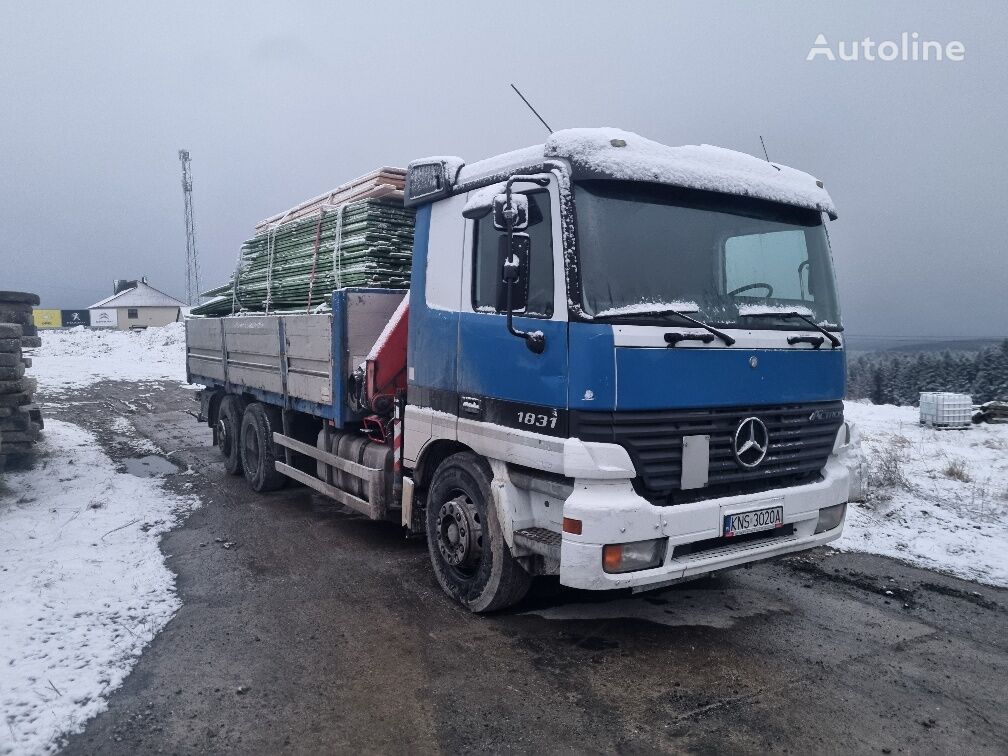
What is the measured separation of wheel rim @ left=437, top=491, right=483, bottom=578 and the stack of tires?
6173 mm

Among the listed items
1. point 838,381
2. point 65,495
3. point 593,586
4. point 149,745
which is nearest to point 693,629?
point 593,586

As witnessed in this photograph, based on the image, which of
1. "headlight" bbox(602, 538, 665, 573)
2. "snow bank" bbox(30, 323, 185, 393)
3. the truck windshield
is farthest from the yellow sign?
"headlight" bbox(602, 538, 665, 573)

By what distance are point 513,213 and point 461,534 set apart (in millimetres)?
2081

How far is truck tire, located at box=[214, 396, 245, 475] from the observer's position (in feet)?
28.0

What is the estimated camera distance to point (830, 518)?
442 cm

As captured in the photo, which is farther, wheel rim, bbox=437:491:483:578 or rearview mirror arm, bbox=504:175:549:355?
wheel rim, bbox=437:491:483:578

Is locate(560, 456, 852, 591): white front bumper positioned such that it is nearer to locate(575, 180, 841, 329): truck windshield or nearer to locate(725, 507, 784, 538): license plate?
locate(725, 507, 784, 538): license plate

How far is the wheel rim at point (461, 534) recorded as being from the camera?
14.4 feet

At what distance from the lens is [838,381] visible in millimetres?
4422

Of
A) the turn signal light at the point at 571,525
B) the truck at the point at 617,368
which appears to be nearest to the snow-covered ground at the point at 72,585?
the truck at the point at 617,368

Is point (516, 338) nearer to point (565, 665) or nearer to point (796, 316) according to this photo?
point (796, 316)

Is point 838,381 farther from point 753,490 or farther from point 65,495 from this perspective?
point 65,495

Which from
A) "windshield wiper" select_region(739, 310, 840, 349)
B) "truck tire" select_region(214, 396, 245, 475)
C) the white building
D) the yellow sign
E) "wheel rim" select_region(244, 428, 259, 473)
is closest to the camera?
"windshield wiper" select_region(739, 310, 840, 349)

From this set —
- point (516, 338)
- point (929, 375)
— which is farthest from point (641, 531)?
point (929, 375)
